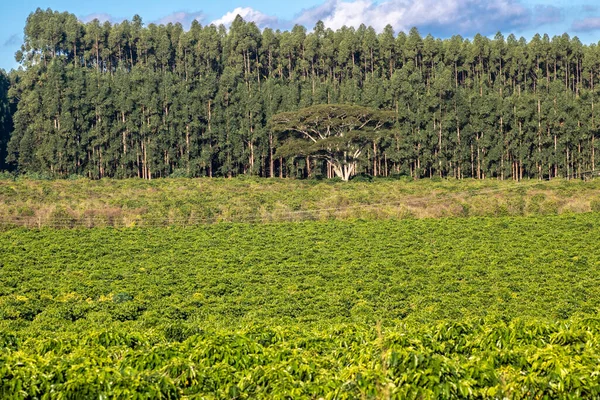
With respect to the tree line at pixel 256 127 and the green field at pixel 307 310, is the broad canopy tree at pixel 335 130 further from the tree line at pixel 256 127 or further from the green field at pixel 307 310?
the green field at pixel 307 310

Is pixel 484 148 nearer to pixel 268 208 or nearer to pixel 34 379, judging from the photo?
pixel 268 208

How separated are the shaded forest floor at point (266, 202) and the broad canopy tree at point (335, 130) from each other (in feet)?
19.1

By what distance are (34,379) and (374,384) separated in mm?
5692

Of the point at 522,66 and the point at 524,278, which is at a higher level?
the point at 522,66

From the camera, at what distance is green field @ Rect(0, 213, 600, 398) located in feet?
42.1

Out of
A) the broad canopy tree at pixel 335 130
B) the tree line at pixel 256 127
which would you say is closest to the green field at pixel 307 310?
the broad canopy tree at pixel 335 130

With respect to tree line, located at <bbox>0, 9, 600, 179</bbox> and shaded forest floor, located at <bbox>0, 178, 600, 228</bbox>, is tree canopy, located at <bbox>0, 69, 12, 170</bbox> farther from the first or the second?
shaded forest floor, located at <bbox>0, 178, 600, 228</bbox>

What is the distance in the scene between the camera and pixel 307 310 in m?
26.6

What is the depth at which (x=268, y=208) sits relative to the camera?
2109 inches

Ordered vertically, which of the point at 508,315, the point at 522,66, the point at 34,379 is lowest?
the point at 508,315

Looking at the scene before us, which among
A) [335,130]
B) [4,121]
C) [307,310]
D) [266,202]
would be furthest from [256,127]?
[307,310]

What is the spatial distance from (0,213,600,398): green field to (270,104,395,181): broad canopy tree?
2782cm

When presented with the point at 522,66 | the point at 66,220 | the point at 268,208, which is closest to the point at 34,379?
the point at 66,220

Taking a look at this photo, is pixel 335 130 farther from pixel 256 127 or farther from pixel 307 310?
pixel 307 310
